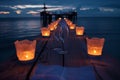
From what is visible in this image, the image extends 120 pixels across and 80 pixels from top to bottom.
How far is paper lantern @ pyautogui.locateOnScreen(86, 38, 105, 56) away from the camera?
4.14m

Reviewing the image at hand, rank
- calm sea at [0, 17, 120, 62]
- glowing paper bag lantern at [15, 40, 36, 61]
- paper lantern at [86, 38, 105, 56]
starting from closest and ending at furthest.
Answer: glowing paper bag lantern at [15, 40, 36, 61], paper lantern at [86, 38, 105, 56], calm sea at [0, 17, 120, 62]

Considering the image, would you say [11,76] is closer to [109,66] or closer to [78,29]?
[109,66]

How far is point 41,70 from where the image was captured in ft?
9.91

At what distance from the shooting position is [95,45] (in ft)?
13.9

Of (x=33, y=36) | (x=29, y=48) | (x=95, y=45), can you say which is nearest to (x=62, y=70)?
(x=29, y=48)

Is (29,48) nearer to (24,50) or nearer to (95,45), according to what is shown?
(24,50)

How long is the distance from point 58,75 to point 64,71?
28 cm

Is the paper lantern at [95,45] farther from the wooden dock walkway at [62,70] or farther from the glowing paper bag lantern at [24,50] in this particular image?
the glowing paper bag lantern at [24,50]

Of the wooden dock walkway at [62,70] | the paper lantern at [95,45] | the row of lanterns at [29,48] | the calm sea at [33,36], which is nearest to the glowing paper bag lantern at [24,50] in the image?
the row of lanterns at [29,48]

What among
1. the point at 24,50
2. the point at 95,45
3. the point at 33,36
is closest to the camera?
the point at 24,50

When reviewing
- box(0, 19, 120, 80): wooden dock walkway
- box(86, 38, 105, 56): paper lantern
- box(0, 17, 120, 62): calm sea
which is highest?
box(86, 38, 105, 56): paper lantern

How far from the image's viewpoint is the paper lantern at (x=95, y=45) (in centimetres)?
414

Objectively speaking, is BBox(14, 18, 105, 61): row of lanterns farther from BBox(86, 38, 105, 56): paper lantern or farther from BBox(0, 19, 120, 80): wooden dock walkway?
BBox(0, 19, 120, 80): wooden dock walkway

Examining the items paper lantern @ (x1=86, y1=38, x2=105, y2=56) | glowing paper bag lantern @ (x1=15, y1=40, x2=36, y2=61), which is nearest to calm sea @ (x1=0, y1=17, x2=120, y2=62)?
paper lantern @ (x1=86, y1=38, x2=105, y2=56)
